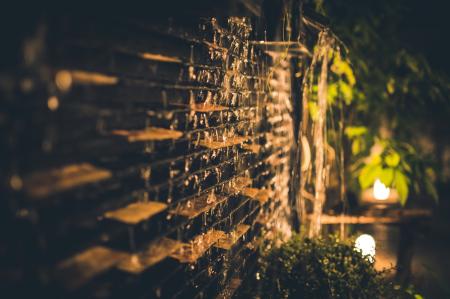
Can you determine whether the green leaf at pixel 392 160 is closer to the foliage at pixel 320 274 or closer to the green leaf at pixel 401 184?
the green leaf at pixel 401 184

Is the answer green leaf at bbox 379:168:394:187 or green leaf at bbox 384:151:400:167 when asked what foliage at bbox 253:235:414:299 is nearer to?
green leaf at bbox 379:168:394:187

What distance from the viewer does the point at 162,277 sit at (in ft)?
7.84

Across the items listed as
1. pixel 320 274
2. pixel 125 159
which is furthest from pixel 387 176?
pixel 125 159

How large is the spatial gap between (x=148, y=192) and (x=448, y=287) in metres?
6.74

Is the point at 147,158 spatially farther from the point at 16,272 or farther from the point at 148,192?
the point at 16,272

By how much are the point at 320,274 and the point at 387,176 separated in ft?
8.16

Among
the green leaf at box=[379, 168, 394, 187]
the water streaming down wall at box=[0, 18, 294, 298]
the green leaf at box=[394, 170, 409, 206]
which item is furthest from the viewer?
the green leaf at box=[379, 168, 394, 187]

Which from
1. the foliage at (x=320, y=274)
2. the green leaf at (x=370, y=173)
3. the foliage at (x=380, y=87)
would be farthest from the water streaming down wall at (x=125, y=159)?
the foliage at (x=380, y=87)

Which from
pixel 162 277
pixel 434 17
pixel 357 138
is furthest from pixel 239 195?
pixel 434 17

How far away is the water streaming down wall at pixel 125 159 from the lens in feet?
4.55

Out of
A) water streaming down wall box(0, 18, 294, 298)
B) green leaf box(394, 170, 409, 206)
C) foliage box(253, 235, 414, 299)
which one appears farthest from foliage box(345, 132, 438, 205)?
water streaming down wall box(0, 18, 294, 298)

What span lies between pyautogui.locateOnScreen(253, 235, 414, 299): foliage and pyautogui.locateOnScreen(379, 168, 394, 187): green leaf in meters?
1.81

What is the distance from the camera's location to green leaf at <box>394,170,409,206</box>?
5.34 m

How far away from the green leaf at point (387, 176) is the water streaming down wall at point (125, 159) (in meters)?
2.82
